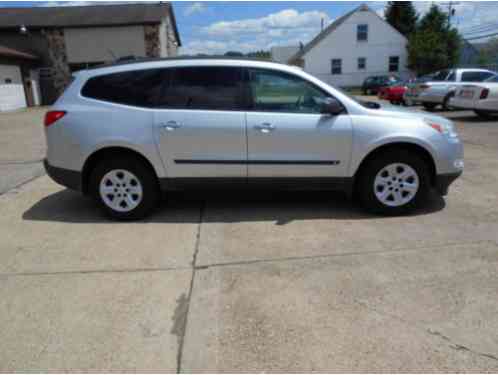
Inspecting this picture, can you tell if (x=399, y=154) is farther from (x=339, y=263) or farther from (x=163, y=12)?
(x=163, y=12)

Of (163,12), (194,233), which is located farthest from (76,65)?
(194,233)

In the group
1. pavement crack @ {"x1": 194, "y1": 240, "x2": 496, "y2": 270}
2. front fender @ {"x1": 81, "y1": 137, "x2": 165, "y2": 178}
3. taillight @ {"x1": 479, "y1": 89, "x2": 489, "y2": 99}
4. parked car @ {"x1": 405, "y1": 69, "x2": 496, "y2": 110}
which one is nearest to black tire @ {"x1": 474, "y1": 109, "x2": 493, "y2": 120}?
taillight @ {"x1": 479, "y1": 89, "x2": 489, "y2": 99}

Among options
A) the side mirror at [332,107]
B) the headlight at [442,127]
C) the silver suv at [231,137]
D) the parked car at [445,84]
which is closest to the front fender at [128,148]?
the silver suv at [231,137]

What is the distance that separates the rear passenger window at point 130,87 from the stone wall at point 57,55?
89.2ft

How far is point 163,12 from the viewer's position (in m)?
31.4

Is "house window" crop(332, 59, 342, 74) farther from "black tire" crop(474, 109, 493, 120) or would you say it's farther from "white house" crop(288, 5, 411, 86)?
"black tire" crop(474, 109, 493, 120)

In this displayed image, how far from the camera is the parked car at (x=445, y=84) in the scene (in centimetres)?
1561

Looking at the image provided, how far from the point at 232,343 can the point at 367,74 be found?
40.4 m

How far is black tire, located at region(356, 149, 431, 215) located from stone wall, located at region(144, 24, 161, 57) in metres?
26.7

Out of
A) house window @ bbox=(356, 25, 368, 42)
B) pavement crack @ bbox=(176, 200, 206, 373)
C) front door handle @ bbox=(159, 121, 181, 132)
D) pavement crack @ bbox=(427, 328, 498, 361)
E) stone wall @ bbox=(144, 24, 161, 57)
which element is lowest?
pavement crack @ bbox=(427, 328, 498, 361)

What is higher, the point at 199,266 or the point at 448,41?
the point at 448,41

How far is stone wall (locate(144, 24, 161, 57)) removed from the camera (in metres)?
28.6

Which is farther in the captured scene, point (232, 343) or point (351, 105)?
point (351, 105)

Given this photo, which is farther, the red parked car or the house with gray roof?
the house with gray roof
